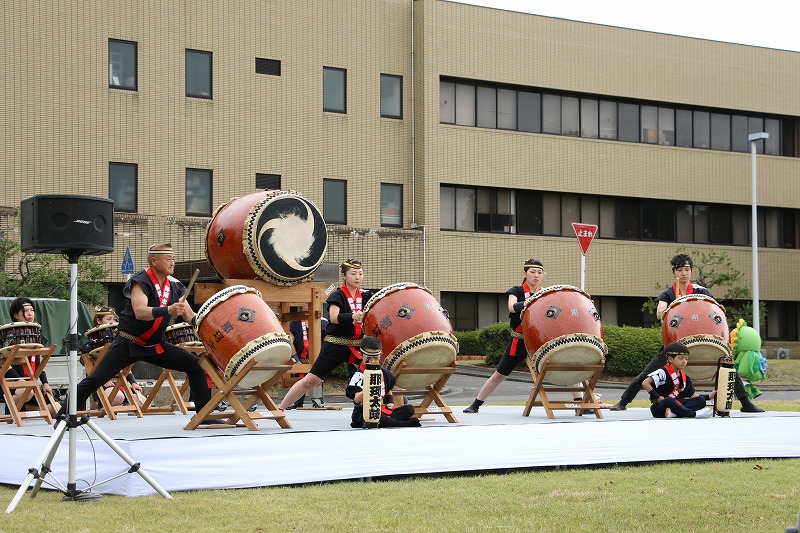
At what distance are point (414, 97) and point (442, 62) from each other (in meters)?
1.17

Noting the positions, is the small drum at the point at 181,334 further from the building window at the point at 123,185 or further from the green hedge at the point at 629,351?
the building window at the point at 123,185

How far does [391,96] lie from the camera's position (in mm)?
29516

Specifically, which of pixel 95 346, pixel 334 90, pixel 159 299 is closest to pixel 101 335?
pixel 95 346

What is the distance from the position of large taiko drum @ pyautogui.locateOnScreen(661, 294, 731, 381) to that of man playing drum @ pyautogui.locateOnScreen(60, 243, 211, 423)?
495 centimetres

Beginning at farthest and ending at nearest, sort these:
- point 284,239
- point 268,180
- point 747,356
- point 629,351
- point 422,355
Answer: point 268,180 → point 629,351 → point 747,356 → point 284,239 → point 422,355

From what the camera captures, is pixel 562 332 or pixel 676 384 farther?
pixel 676 384

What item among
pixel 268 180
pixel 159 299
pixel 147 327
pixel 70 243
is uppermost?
pixel 268 180

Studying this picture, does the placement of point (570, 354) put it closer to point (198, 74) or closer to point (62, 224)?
point (62, 224)


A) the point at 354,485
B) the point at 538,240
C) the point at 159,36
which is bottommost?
the point at 354,485

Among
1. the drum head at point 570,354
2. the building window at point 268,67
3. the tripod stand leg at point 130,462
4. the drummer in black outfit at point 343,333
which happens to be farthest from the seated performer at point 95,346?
the building window at point 268,67

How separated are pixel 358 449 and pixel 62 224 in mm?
2560

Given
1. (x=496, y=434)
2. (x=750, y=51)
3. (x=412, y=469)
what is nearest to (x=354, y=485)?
(x=412, y=469)

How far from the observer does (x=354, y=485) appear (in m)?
7.53

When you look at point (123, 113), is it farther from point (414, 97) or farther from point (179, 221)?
point (414, 97)
